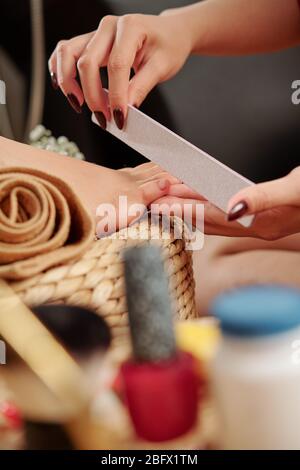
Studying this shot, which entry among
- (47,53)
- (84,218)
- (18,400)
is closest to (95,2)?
(47,53)

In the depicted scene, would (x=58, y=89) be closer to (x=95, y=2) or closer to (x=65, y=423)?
(x=95, y=2)

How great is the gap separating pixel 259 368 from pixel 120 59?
0.42m

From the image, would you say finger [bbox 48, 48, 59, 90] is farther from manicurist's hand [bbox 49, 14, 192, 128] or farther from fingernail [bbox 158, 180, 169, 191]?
fingernail [bbox 158, 180, 169, 191]

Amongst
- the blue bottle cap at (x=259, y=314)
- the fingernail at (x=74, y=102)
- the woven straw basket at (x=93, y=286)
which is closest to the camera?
the blue bottle cap at (x=259, y=314)

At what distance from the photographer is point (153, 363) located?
28 centimetres

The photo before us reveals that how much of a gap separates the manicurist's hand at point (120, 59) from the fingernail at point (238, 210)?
0.20 metres

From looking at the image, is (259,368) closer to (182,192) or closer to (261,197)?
(261,197)

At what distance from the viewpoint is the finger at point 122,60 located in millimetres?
581

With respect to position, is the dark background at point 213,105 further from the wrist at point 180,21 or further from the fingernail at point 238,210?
the fingernail at point 238,210

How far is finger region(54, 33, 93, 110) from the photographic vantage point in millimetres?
626

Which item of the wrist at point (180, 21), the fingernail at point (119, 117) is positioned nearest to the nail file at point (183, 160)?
the fingernail at point (119, 117)

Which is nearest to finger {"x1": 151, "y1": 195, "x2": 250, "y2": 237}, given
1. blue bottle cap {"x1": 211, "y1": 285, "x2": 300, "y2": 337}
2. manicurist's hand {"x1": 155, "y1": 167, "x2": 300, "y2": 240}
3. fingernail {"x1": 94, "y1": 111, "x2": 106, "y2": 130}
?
manicurist's hand {"x1": 155, "y1": 167, "x2": 300, "y2": 240}

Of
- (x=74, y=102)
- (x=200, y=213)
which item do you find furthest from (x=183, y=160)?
(x=74, y=102)
